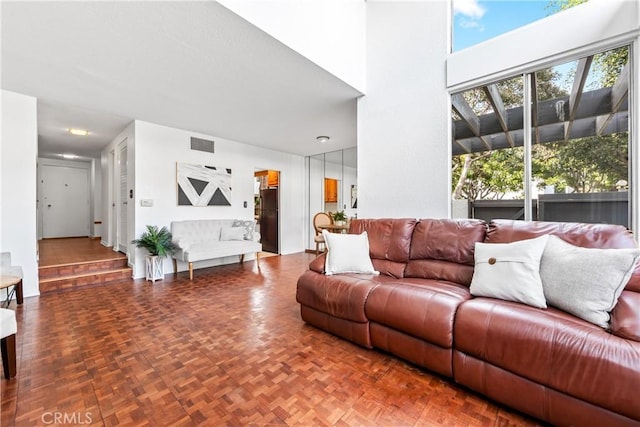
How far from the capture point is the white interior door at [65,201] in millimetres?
7050

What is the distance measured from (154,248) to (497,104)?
484cm

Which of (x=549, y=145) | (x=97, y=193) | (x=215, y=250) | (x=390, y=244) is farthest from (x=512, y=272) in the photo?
(x=97, y=193)

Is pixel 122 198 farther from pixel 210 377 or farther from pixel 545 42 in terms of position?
pixel 545 42

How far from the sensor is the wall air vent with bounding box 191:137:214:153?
16.1 ft

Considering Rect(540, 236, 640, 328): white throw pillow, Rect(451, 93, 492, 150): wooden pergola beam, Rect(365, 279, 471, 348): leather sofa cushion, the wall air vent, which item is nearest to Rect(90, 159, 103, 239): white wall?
the wall air vent

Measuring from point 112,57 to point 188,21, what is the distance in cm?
102

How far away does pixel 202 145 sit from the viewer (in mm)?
5027

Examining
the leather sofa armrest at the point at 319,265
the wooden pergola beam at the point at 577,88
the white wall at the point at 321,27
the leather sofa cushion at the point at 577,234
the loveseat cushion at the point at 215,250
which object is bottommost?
the loveseat cushion at the point at 215,250

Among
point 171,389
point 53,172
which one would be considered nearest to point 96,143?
point 53,172

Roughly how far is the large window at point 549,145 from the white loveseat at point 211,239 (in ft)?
11.8

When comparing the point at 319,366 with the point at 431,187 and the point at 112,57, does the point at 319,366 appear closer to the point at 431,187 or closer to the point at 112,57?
the point at 431,187

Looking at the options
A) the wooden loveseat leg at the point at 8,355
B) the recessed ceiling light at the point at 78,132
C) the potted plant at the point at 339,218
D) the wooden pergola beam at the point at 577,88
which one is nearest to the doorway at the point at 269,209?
the potted plant at the point at 339,218

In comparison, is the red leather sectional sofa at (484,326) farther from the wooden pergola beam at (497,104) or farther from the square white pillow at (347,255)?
the wooden pergola beam at (497,104)

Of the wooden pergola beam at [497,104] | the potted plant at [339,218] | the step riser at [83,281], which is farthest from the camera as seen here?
the potted plant at [339,218]
